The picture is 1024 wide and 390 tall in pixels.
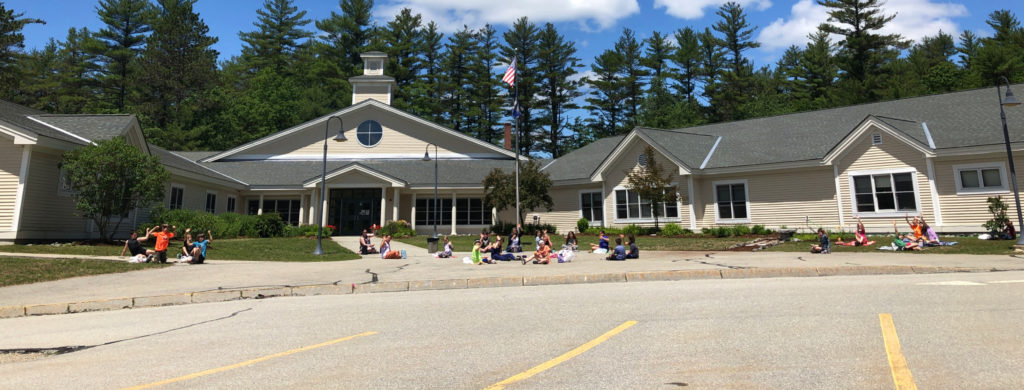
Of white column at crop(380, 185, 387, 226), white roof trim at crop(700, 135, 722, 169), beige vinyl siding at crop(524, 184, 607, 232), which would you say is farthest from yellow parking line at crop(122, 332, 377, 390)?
beige vinyl siding at crop(524, 184, 607, 232)

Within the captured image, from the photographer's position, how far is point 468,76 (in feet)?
194

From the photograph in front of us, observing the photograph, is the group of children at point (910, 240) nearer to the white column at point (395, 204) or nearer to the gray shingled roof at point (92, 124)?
the white column at point (395, 204)

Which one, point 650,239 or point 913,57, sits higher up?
point 913,57

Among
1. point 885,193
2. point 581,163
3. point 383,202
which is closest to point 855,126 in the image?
point 885,193

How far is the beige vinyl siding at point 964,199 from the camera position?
1888cm

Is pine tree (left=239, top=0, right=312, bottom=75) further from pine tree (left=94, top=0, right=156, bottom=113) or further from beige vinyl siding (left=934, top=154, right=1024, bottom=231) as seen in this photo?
beige vinyl siding (left=934, top=154, right=1024, bottom=231)

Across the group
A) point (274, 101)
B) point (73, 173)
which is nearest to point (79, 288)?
point (73, 173)

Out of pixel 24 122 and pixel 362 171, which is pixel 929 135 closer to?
pixel 362 171

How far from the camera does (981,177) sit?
63.5 feet

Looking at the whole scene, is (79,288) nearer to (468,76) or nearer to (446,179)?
(446,179)

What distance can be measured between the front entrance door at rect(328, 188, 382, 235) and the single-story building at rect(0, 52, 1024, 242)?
6 cm

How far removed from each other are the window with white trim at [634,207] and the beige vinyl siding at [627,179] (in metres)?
0.21

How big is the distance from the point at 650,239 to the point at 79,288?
67.4 ft

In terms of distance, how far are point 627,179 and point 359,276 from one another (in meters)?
18.1
